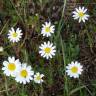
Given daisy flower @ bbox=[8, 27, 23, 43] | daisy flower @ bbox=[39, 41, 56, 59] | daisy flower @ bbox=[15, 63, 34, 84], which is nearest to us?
daisy flower @ bbox=[15, 63, 34, 84]

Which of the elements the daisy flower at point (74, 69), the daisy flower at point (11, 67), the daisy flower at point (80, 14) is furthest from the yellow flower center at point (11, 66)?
the daisy flower at point (80, 14)

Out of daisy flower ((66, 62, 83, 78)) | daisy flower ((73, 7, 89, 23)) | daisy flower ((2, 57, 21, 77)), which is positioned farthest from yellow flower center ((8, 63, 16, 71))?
daisy flower ((73, 7, 89, 23))

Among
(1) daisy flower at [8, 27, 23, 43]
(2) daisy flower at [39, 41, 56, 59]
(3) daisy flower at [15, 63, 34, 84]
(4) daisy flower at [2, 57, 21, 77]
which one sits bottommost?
(3) daisy flower at [15, 63, 34, 84]

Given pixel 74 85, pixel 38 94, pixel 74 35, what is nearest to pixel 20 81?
pixel 38 94

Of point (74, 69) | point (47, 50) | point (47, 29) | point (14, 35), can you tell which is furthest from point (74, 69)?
point (14, 35)

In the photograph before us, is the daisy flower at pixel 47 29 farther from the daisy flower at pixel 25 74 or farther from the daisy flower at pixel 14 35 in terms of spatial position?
the daisy flower at pixel 25 74

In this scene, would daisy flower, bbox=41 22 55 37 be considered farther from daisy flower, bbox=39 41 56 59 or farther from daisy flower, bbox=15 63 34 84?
daisy flower, bbox=15 63 34 84

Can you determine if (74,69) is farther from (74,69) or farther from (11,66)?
(11,66)
